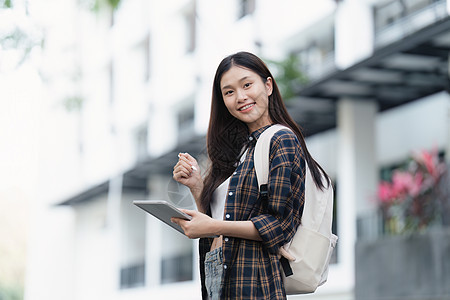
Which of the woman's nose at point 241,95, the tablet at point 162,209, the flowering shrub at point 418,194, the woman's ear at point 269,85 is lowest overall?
the tablet at point 162,209

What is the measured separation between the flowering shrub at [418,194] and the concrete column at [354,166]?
3.63 meters

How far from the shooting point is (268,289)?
3100mm

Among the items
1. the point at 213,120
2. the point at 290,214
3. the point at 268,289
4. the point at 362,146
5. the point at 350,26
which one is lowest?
the point at 268,289

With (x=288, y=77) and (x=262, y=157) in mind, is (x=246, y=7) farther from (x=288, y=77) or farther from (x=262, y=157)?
(x=262, y=157)

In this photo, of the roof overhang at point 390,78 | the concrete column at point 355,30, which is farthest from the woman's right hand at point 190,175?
the concrete column at point 355,30

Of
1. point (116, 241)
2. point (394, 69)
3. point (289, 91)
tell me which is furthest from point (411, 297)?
point (116, 241)

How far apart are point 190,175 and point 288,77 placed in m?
12.7

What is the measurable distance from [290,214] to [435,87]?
13.2m

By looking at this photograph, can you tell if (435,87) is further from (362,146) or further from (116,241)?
(116,241)

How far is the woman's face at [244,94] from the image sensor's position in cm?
335

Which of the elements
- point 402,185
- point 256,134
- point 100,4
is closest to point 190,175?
point 256,134

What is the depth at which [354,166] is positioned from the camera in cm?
1675

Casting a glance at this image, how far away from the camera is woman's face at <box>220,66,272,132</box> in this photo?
3.35m

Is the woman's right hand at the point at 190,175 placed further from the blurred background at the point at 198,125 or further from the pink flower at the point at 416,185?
the pink flower at the point at 416,185
